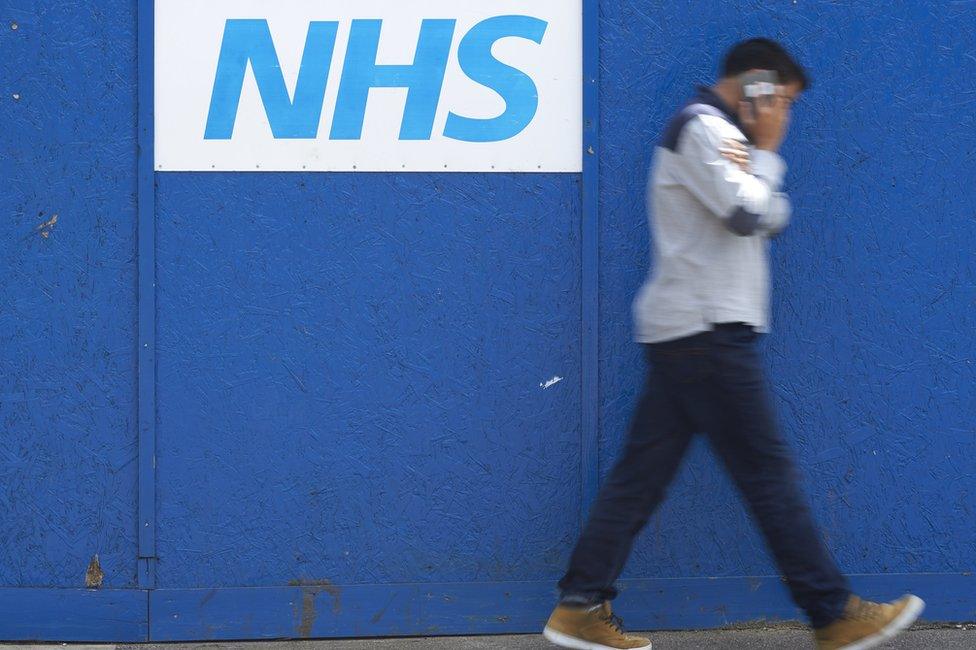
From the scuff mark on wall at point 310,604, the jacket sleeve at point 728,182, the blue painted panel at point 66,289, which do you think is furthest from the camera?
the scuff mark on wall at point 310,604

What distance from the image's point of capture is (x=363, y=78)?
3797mm

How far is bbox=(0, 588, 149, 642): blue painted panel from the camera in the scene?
150 inches

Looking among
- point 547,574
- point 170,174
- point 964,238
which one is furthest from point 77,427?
point 964,238

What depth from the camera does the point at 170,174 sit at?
12.4 ft

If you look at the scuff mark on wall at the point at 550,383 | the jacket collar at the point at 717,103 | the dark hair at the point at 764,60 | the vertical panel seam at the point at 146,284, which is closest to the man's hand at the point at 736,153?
the jacket collar at the point at 717,103

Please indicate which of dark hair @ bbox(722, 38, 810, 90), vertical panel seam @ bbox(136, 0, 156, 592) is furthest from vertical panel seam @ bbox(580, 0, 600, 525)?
vertical panel seam @ bbox(136, 0, 156, 592)

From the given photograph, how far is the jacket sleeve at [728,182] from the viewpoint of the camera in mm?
3143

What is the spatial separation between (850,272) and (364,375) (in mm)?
1558

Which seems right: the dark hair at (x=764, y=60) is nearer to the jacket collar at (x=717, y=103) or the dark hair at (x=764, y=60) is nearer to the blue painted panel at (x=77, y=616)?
the jacket collar at (x=717, y=103)

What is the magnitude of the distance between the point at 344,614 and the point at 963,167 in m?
2.39

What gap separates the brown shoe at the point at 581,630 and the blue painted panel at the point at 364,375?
424 millimetres

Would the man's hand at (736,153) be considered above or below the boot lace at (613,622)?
above

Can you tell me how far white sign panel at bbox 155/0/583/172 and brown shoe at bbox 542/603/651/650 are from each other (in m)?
1.34

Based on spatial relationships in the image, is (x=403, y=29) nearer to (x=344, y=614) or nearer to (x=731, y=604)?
(x=344, y=614)
